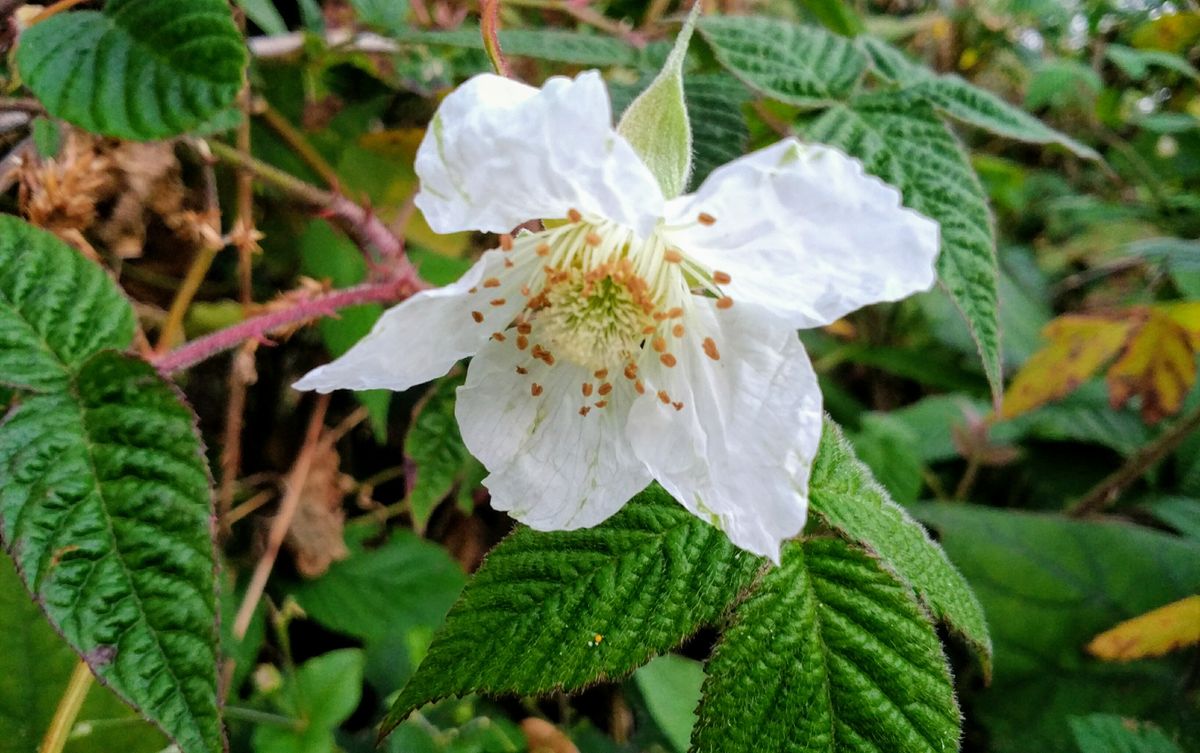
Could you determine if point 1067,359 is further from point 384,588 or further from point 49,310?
point 49,310

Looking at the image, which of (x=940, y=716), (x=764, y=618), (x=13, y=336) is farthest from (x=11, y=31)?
(x=940, y=716)

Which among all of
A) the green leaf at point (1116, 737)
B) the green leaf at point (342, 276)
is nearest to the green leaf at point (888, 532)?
the green leaf at point (1116, 737)

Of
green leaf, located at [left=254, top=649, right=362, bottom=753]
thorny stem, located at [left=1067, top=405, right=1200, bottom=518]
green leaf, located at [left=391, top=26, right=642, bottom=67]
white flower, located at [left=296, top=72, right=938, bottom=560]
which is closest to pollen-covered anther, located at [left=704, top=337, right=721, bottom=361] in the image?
white flower, located at [left=296, top=72, right=938, bottom=560]

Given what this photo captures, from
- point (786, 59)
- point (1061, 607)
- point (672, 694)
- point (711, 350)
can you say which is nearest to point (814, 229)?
point (711, 350)

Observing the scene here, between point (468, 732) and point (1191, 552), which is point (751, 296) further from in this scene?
point (1191, 552)

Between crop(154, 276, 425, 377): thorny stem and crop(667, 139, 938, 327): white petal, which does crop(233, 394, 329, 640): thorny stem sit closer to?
crop(154, 276, 425, 377): thorny stem

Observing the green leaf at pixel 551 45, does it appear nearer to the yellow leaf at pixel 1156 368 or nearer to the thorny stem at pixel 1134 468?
the yellow leaf at pixel 1156 368
